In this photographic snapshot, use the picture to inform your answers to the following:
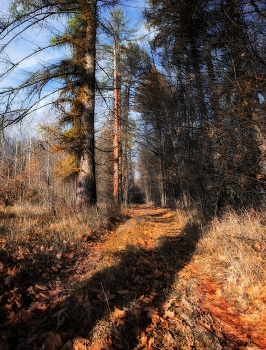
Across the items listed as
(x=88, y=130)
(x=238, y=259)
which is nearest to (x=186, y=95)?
(x=88, y=130)

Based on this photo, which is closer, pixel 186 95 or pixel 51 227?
pixel 51 227

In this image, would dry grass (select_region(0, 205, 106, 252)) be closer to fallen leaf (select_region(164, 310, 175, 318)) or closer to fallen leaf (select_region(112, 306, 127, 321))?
fallen leaf (select_region(112, 306, 127, 321))

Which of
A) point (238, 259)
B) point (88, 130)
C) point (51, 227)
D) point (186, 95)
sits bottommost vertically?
point (238, 259)

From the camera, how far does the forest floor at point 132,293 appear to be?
1922mm

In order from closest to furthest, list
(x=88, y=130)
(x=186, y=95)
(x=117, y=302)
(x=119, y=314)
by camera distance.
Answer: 1. (x=119, y=314)
2. (x=117, y=302)
3. (x=88, y=130)
4. (x=186, y=95)

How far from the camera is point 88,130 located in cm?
699

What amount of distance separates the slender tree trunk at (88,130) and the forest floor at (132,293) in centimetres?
248

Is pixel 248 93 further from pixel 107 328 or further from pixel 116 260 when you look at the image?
pixel 107 328

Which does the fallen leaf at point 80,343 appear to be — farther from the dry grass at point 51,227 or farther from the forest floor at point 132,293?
the dry grass at point 51,227

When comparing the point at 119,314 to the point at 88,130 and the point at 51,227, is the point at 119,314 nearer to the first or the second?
the point at 51,227

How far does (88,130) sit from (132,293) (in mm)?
5811

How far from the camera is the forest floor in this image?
1.92 meters

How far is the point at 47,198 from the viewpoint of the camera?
686 cm

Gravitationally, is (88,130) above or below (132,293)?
above
